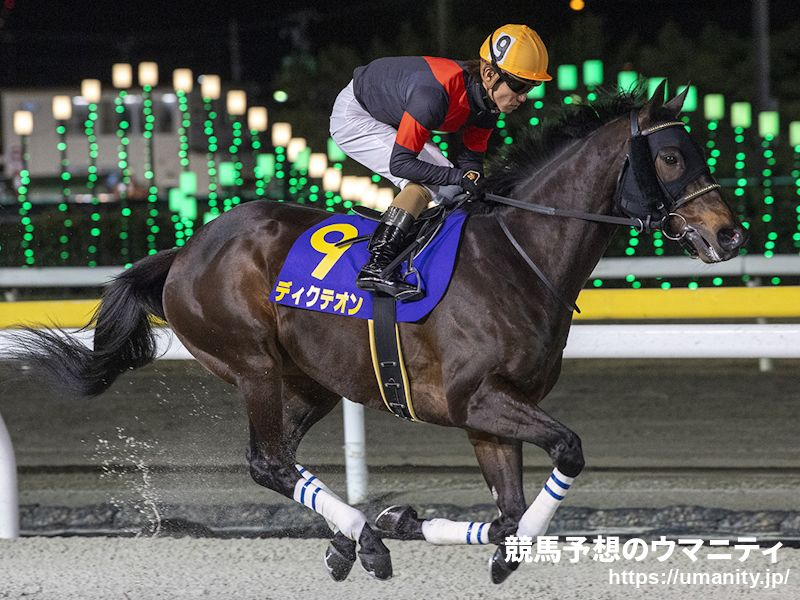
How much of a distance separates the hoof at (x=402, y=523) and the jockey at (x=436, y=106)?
687mm

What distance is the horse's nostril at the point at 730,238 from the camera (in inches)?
128

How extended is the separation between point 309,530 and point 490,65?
6.07 ft

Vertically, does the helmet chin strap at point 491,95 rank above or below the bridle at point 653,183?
above

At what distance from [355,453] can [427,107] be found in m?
1.67

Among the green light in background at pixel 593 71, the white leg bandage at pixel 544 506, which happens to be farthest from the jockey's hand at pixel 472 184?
the green light in background at pixel 593 71

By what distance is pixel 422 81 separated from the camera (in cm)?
355

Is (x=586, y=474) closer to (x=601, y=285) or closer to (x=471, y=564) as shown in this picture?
(x=471, y=564)

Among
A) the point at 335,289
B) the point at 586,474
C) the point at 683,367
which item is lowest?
the point at 683,367

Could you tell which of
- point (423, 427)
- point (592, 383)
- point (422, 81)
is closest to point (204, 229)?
point (422, 81)

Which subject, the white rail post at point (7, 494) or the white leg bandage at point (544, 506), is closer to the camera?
the white leg bandage at point (544, 506)

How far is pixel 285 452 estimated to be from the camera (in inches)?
158

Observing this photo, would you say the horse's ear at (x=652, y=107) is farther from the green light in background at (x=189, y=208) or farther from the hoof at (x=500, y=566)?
the green light in background at (x=189, y=208)

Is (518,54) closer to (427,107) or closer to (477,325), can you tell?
(427,107)

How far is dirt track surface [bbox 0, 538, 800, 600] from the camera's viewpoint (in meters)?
3.51
